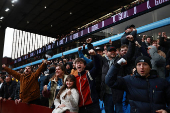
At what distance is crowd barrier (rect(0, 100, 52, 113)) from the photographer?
8.43 ft

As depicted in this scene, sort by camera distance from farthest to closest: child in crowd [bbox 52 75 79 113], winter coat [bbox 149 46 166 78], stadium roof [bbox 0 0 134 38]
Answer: stadium roof [bbox 0 0 134 38] → winter coat [bbox 149 46 166 78] → child in crowd [bbox 52 75 79 113]

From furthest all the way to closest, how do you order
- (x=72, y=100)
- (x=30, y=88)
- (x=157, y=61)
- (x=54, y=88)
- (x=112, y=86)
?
(x=30, y=88)
(x=157, y=61)
(x=54, y=88)
(x=72, y=100)
(x=112, y=86)

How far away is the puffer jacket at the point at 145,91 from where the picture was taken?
1516mm

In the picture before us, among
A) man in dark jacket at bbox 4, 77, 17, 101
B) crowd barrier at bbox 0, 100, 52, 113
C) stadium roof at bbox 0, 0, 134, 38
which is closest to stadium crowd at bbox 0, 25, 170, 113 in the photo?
crowd barrier at bbox 0, 100, 52, 113


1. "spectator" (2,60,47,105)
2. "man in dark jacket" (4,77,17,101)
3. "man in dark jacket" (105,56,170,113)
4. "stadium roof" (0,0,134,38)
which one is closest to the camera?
"man in dark jacket" (105,56,170,113)

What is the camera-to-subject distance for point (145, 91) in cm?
157

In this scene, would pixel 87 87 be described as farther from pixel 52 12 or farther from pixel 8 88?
pixel 52 12

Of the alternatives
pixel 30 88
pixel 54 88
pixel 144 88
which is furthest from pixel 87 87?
pixel 30 88

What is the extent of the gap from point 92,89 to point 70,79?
37 centimetres

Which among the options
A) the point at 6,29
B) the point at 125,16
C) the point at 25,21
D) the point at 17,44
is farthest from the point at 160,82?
the point at 17,44

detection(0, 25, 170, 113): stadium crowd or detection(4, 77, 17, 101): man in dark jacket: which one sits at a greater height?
detection(0, 25, 170, 113): stadium crowd

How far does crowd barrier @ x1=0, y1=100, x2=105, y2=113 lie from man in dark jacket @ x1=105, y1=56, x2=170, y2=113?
4.25 ft

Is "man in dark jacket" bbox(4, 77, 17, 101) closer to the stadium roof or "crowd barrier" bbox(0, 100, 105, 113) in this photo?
"crowd barrier" bbox(0, 100, 105, 113)

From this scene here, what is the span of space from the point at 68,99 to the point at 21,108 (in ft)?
5.83
